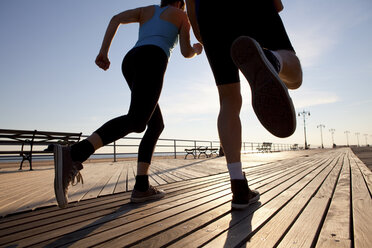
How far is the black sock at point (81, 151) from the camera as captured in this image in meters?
1.15

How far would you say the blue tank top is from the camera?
146 centimetres

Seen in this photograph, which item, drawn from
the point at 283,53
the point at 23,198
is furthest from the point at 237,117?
the point at 23,198

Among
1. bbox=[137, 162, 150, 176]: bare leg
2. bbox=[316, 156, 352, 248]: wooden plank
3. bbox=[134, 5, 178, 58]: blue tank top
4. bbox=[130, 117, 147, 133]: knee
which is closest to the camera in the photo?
bbox=[316, 156, 352, 248]: wooden plank

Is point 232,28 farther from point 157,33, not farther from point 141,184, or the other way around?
point 141,184

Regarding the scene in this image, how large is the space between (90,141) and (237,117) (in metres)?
0.84

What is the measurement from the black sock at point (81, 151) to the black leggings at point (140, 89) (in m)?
0.08

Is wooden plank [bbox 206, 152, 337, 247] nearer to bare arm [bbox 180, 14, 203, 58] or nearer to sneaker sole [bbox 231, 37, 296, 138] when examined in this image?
sneaker sole [bbox 231, 37, 296, 138]

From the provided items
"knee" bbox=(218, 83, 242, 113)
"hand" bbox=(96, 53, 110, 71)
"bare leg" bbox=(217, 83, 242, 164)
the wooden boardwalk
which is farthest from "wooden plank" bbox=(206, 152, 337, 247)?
"hand" bbox=(96, 53, 110, 71)

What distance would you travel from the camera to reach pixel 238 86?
1332 millimetres

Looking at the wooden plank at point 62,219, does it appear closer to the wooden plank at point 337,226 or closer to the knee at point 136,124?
the knee at point 136,124

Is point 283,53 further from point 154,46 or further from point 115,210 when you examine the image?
point 115,210

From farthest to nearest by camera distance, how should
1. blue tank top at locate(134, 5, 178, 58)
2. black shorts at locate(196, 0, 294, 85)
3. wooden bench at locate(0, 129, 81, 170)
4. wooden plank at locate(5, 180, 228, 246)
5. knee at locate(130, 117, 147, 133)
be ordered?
wooden bench at locate(0, 129, 81, 170) < blue tank top at locate(134, 5, 178, 58) < knee at locate(130, 117, 147, 133) < black shorts at locate(196, 0, 294, 85) < wooden plank at locate(5, 180, 228, 246)

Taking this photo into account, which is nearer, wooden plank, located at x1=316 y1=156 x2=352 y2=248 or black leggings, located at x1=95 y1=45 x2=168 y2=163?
wooden plank, located at x1=316 y1=156 x2=352 y2=248

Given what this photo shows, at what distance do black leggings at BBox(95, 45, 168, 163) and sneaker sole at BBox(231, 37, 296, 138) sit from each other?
577 mm
